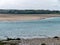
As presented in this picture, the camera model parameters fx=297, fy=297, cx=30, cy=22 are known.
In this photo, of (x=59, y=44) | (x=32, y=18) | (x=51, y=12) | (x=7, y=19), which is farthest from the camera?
(x=51, y=12)

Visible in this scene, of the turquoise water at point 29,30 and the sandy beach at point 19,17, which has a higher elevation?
the turquoise water at point 29,30

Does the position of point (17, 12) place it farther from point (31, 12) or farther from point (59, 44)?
point (59, 44)

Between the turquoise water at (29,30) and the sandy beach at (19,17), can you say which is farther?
the sandy beach at (19,17)

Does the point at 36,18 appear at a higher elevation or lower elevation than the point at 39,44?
lower

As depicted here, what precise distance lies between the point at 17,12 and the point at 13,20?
16700 millimetres

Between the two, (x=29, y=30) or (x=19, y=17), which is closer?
(x=29, y=30)

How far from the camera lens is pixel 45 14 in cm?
9144

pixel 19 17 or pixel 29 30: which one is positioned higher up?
pixel 29 30

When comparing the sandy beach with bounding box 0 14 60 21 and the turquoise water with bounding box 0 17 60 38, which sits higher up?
the turquoise water with bounding box 0 17 60 38

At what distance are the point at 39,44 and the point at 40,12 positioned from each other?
71804 mm

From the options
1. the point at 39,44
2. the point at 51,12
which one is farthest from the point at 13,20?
the point at 39,44

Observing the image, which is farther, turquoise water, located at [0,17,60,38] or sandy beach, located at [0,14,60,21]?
sandy beach, located at [0,14,60,21]

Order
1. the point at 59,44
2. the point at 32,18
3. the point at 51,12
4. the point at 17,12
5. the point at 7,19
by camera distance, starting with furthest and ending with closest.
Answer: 1. the point at 51,12
2. the point at 17,12
3. the point at 32,18
4. the point at 7,19
5. the point at 59,44

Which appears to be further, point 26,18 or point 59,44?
point 26,18
